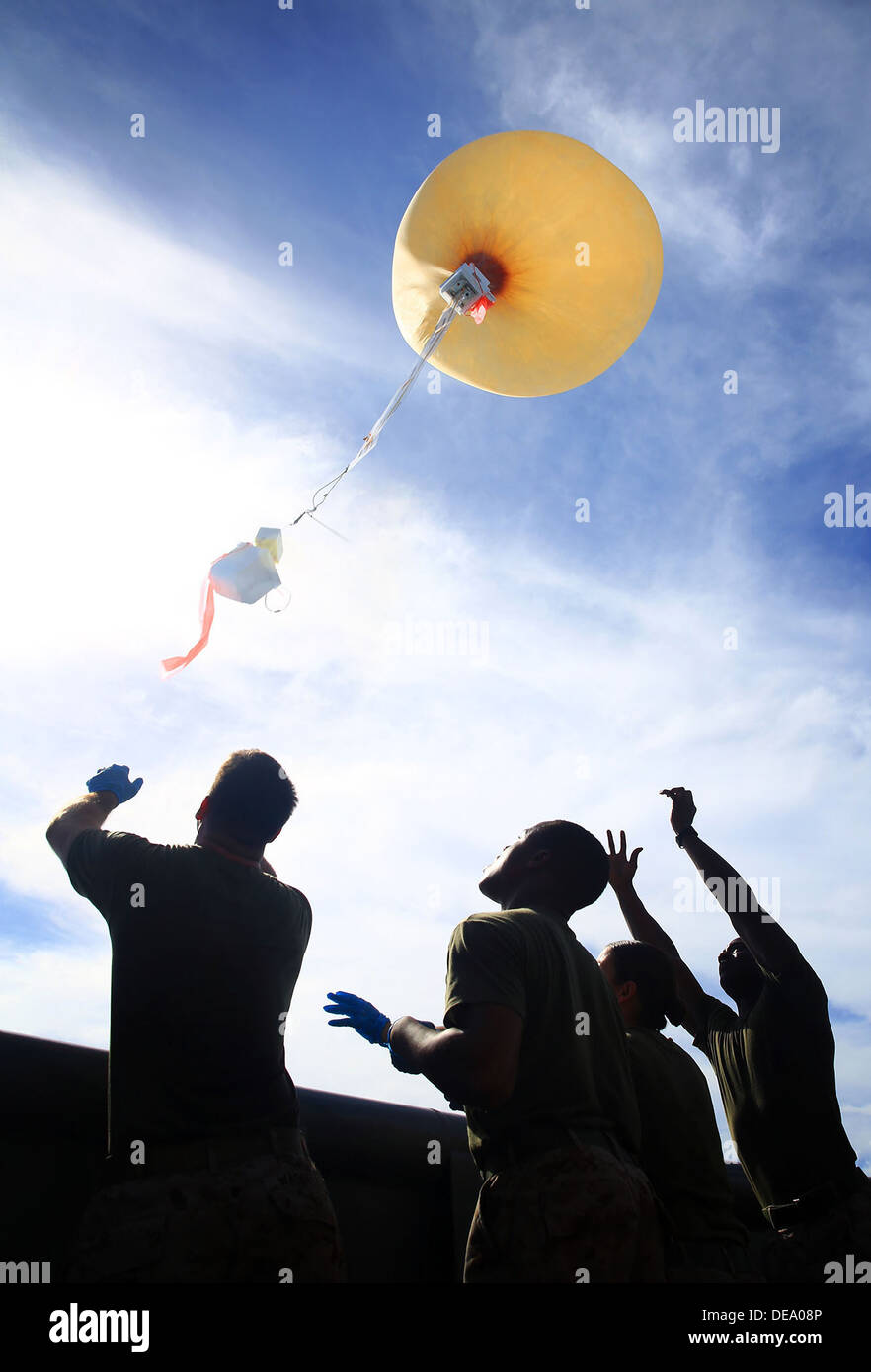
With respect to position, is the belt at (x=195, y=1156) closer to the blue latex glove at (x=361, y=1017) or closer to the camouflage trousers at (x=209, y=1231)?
the camouflage trousers at (x=209, y=1231)

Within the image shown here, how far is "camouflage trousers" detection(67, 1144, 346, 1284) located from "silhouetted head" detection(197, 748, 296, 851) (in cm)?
94

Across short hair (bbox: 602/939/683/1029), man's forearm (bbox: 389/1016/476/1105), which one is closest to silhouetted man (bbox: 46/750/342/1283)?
man's forearm (bbox: 389/1016/476/1105)

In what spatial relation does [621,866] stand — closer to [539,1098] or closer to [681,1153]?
[681,1153]

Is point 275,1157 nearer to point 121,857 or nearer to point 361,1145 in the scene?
point 121,857

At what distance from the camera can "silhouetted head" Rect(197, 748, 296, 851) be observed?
272cm

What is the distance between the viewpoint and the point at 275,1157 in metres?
2.24

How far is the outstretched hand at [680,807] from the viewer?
4336 mm

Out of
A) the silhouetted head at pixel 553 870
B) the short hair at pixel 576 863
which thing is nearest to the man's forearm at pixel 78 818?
the silhouetted head at pixel 553 870

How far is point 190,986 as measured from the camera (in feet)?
7.66

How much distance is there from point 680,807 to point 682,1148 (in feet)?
5.60

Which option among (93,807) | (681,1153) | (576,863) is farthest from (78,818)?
(681,1153)

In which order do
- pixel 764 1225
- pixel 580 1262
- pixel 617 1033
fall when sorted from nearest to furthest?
pixel 580 1262 → pixel 617 1033 → pixel 764 1225
